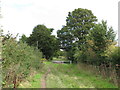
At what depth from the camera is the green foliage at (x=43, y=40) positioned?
47.5 meters

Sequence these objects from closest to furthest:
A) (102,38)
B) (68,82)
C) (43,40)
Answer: (68,82) → (102,38) → (43,40)

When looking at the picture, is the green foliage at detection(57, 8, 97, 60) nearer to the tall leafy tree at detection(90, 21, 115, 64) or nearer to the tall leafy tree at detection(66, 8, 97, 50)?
the tall leafy tree at detection(66, 8, 97, 50)

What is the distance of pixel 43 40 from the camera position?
47.8 m

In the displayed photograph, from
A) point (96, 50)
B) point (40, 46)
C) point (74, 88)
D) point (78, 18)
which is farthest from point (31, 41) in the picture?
point (74, 88)

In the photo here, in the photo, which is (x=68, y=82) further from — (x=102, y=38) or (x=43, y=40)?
(x=43, y=40)

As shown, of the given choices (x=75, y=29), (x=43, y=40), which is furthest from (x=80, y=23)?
(x=43, y=40)

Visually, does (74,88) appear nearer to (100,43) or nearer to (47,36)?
(100,43)

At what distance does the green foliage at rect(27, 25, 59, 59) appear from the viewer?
4745 centimetres

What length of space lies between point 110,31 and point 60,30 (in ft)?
75.3

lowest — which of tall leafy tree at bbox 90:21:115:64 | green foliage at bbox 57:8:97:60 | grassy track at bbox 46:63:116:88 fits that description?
grassy track at bbox 46:63:116:88

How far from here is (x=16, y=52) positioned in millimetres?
9383

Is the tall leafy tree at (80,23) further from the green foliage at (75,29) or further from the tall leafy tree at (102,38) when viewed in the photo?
the tall leafy tree at (102,38)

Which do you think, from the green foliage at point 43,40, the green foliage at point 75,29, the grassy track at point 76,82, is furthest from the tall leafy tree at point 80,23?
the grassy track at point 76,82

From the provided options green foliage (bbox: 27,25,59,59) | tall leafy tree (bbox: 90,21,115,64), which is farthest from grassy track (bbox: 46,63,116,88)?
green foliage (bbox: 27,25,59,59)
